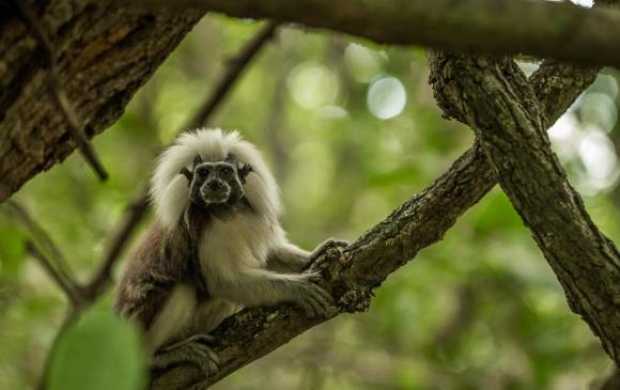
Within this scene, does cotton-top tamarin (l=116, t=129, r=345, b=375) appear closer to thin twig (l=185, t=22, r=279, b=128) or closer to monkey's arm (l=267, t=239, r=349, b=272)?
monkey's arm (l=267, t=239, r=349, b=272)

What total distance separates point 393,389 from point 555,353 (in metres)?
2.21

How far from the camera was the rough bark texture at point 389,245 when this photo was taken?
3.80 metres

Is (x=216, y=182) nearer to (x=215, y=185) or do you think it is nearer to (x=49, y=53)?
(x=215, y=185)

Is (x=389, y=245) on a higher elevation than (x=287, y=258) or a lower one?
higher

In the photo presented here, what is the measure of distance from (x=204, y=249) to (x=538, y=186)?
242 centimetres

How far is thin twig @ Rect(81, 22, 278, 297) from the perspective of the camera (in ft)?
7.70

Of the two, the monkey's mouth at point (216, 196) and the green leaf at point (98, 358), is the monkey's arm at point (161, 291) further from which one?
the green leaf at point (98, 358)

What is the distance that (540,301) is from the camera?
7957 millimetres

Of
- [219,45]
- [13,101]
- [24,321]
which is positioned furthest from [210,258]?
[219,45]

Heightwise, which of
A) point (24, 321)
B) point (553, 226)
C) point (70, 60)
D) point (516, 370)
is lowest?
point (516, 370)

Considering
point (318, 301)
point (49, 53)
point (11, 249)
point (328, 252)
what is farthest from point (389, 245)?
point (49, 53)

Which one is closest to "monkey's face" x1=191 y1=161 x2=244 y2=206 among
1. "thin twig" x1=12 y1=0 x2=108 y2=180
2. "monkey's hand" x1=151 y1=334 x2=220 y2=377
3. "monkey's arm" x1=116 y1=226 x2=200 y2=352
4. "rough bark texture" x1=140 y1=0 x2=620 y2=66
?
"monkey's arm" x1=116 y1=226 x2=200 y2=352

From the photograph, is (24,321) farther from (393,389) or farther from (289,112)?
(289,112)

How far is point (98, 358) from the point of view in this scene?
132 cm
